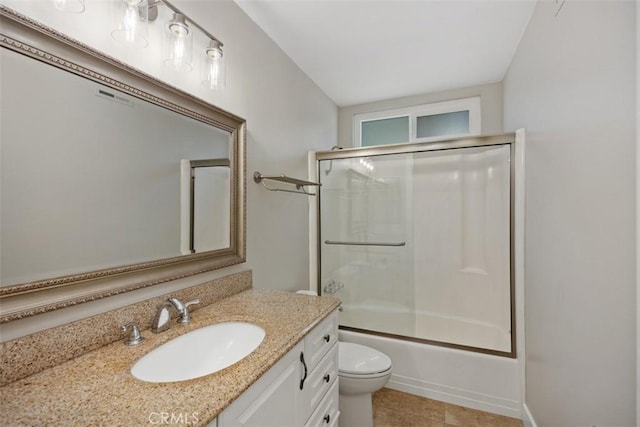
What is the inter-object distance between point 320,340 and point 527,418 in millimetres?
1518

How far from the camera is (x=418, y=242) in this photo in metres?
2.50

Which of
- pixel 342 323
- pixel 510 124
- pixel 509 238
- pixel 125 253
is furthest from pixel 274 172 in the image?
pixel 510 124

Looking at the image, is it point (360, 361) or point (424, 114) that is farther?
point (424, 114)

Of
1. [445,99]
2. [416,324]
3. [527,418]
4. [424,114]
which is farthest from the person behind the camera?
[424,114]

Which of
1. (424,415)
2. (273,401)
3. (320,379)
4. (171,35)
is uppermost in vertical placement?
(171,35)

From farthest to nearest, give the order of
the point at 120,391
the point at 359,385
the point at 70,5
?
the point at 359,385 < the point at 70,5 < the point at 120,391

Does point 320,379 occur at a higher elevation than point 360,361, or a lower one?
higher

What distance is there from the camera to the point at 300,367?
3.56ft

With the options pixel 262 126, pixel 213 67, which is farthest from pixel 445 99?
pixel 213 67

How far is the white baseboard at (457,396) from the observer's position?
188cm

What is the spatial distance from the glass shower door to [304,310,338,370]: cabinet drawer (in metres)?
1.12

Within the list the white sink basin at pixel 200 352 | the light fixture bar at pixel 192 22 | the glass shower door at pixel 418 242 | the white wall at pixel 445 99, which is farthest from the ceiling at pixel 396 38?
A: the white sink basin at pixel 200 352

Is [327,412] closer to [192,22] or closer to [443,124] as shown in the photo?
[192,22]

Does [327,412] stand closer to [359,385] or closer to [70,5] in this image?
[359,385]
